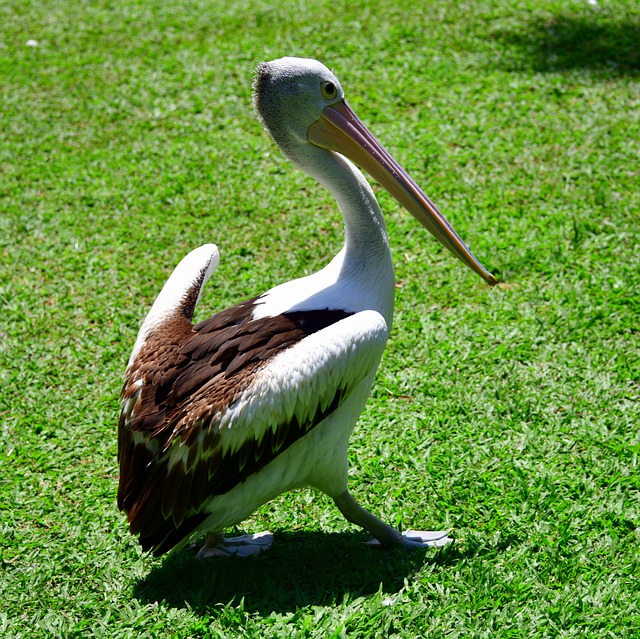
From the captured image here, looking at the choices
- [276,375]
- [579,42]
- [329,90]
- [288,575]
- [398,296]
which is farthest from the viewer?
[579,42]

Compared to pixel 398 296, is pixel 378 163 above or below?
above

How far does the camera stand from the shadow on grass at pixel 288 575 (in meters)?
3.29

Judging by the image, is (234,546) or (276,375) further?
(234,546)

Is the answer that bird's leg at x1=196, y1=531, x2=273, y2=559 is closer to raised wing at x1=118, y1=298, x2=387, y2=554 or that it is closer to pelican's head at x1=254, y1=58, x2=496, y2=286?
raised wing at x1=118, y1=298, x2=387, y2=554

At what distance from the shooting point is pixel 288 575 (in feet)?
11.3

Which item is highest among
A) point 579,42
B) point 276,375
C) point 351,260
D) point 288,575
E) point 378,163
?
point 378,163

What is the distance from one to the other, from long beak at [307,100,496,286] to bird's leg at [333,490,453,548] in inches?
45.9

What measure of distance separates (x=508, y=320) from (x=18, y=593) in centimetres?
313

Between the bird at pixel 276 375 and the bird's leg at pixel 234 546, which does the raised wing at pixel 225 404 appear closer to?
the bird at pixel 276 375

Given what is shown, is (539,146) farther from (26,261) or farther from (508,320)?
(26,261)

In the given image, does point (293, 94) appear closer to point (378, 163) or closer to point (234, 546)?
point (378, 163)

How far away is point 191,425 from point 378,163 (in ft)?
4.87

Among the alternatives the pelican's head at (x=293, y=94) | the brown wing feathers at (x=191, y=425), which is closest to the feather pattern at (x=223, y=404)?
the brown wing feathers at (x=191, y=425)

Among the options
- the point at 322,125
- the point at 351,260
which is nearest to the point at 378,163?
the point at 322,125
